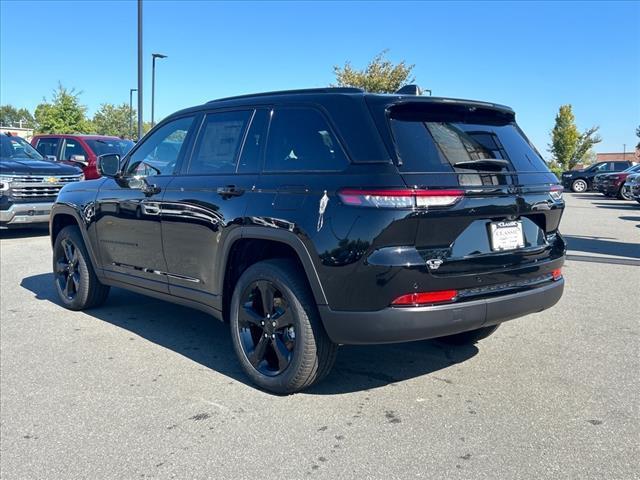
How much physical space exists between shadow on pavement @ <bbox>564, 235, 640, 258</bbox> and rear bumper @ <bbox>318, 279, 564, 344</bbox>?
6.84 m

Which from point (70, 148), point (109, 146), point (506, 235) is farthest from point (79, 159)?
point (506, 235)

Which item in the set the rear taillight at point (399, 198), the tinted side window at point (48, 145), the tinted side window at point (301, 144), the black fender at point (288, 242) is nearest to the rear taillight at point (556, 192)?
the rear taillight at point (399, 198)

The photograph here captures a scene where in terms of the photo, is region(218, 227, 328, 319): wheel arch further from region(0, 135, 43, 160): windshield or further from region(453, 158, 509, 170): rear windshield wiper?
region(0, 135, 43, 160): windshield

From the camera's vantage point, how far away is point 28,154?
1259 centimetres

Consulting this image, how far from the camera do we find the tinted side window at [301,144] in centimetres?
356

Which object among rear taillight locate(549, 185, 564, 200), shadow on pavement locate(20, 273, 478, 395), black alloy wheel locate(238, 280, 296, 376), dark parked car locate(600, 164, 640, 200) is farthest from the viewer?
dark parked car locate(600, 164, 640, 200)

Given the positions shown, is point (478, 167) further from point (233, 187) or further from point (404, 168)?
point (233, 187)

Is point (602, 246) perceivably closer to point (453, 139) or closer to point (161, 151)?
point (453, 139)

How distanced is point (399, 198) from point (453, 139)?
68 centimetres

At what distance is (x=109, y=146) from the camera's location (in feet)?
49.0

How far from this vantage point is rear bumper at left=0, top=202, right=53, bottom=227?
10.6m

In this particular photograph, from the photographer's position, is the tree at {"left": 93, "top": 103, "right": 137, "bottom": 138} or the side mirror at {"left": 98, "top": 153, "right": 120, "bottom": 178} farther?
the tree at {"left": 93, "top": 103, "right": 137, "bottom": 138}

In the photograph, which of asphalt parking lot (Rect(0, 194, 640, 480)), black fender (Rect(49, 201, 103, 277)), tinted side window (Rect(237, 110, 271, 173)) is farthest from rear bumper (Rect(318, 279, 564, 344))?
black fender (Rect(49, 201, 103, 277))

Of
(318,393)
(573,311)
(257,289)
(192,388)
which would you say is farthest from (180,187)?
(573,311)
